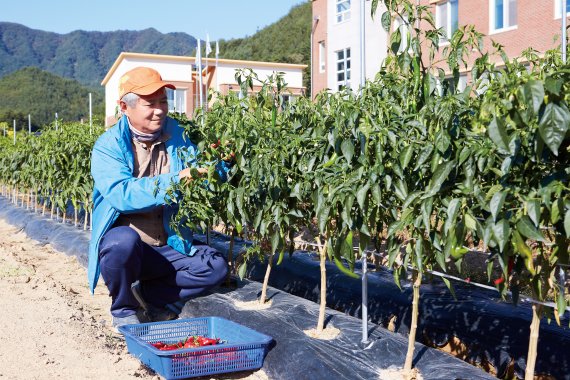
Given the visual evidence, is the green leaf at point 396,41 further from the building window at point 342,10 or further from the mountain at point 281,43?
the mountain at point 281,43

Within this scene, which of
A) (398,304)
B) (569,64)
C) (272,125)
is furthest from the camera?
(398,304)

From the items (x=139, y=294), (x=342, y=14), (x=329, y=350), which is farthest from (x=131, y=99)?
(x=342, y=14)

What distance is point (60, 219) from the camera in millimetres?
8758

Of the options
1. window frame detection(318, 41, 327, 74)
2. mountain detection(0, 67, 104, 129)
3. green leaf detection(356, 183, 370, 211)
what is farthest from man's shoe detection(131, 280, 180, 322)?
mountain detection(0, 67, 104, 129)

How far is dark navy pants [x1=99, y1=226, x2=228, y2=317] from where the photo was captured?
383 cm

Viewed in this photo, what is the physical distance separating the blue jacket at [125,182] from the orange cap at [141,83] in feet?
0.69

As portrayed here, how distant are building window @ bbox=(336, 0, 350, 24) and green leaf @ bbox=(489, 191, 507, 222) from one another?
21832mm

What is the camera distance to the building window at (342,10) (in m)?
23.4

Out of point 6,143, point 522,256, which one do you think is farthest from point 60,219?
point 522,256

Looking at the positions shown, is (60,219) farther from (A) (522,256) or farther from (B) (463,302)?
(A) (522,256)

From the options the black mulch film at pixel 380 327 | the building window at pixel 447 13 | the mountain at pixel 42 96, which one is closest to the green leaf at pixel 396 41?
the black mulch film at pixel 380 327

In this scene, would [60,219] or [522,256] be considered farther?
[60,219]

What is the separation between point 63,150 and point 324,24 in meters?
18.9

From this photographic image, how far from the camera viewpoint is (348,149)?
2693 mm
